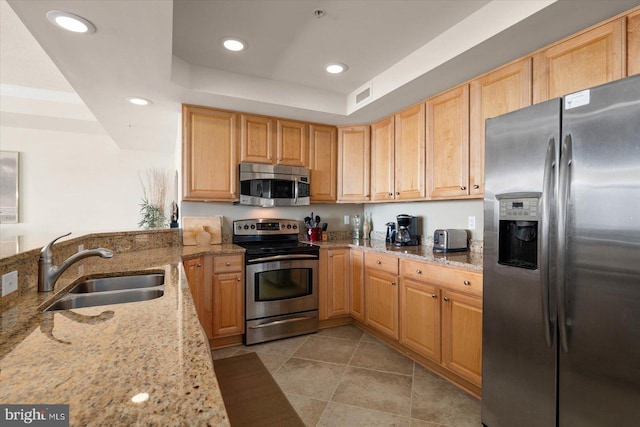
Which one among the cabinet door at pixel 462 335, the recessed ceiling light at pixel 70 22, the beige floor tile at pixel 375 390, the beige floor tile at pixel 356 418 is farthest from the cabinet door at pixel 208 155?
the cabinet door at pixel 462 335

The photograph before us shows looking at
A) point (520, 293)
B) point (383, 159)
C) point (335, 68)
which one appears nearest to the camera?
point (520, 293)

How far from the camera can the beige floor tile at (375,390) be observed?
6.76 ft

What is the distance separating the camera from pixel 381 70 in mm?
2852

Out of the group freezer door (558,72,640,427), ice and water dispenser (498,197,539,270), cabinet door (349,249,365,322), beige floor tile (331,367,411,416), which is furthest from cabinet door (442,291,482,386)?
cabinet door (349,249,365,322)

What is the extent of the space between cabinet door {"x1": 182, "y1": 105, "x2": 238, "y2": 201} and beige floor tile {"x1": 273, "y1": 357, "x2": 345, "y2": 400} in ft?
5.59

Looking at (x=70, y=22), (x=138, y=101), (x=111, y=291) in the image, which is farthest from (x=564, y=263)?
(x=138, y=101)

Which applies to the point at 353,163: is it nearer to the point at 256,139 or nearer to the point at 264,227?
the point at 256,139

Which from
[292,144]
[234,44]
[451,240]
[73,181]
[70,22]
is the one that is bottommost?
[451,240]

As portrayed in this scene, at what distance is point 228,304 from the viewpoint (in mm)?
2893

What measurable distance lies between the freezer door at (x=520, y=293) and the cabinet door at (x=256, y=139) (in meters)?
2.21

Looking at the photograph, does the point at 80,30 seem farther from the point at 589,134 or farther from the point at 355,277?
the point at 355,277

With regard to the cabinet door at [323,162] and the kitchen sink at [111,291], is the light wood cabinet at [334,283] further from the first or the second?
the kitchen sink at [111,291]

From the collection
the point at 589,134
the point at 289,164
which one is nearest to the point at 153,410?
the point at 589,134

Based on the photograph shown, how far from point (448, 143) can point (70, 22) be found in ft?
8.73
